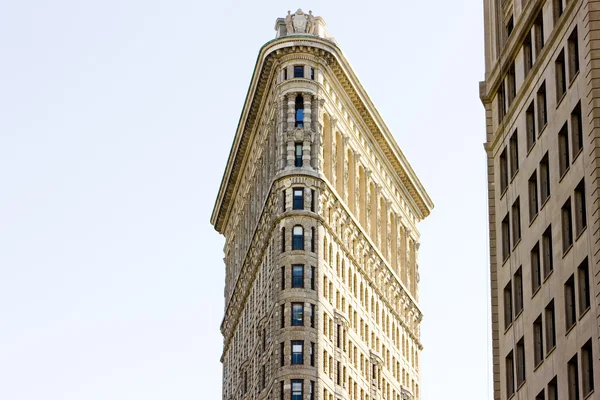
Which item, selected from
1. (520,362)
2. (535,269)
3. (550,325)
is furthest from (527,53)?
(520,362)

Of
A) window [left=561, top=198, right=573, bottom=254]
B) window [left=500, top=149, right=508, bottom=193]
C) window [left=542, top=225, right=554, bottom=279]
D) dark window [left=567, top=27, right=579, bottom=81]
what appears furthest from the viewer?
window [left=500, top=149, right=508, bottom=193]

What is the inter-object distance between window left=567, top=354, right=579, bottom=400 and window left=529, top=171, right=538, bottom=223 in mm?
9036

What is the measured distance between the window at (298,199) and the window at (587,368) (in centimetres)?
7774

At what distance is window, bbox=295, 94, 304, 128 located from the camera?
450ft

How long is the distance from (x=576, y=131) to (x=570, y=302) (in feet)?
23.7

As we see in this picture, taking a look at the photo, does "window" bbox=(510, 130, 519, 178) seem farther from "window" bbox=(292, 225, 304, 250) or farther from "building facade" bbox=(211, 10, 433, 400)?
"window" bbox=(292, 225, 304, 250)

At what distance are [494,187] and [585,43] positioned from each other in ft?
45.0

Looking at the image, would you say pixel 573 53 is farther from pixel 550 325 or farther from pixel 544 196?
pixel 550 325

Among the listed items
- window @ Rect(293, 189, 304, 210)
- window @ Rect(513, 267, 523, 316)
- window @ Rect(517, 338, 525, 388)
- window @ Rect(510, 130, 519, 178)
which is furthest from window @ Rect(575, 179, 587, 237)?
window @ Rect(293, 189, 304, 210)

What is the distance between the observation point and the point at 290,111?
137 m

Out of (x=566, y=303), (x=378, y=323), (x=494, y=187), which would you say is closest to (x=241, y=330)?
(x=378, y=323)

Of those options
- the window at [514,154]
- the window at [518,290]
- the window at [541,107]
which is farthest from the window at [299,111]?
the window at [541,107]

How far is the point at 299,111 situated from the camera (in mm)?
137625

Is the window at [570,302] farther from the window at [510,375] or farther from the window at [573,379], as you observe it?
the window at [510,375]
